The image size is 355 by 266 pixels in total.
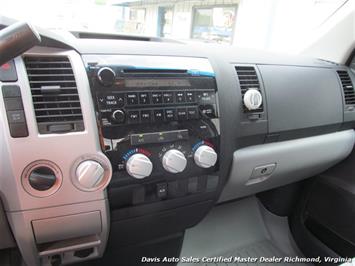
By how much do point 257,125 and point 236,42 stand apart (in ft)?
2.91

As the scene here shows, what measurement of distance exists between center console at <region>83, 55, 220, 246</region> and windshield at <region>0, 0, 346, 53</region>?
1.61 feet

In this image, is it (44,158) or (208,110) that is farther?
(208,110)

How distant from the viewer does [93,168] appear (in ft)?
1.68

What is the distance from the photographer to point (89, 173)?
0.51 m

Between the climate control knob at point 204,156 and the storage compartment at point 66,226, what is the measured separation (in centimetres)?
→ 24

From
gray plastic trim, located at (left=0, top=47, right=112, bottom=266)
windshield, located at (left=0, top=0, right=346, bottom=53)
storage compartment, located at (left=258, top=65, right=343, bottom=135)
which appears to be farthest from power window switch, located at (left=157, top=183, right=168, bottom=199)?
windshield, located at (left=0, top=0, right=346, bottom=53)

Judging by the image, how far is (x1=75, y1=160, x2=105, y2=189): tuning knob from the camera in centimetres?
51

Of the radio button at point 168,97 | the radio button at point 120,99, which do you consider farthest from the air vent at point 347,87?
the radio button at point 120,99

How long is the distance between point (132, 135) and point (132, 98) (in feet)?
0.25

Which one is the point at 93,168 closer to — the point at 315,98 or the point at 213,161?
the point at 213,161

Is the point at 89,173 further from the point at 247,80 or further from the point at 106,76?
the point at 247,80

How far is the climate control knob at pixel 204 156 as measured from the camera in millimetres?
651

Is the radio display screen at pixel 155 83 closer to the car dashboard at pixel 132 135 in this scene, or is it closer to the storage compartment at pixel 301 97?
the car dashboard at pixel 132 135

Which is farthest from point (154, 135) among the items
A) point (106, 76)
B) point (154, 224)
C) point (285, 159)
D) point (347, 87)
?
point (347, 87)
